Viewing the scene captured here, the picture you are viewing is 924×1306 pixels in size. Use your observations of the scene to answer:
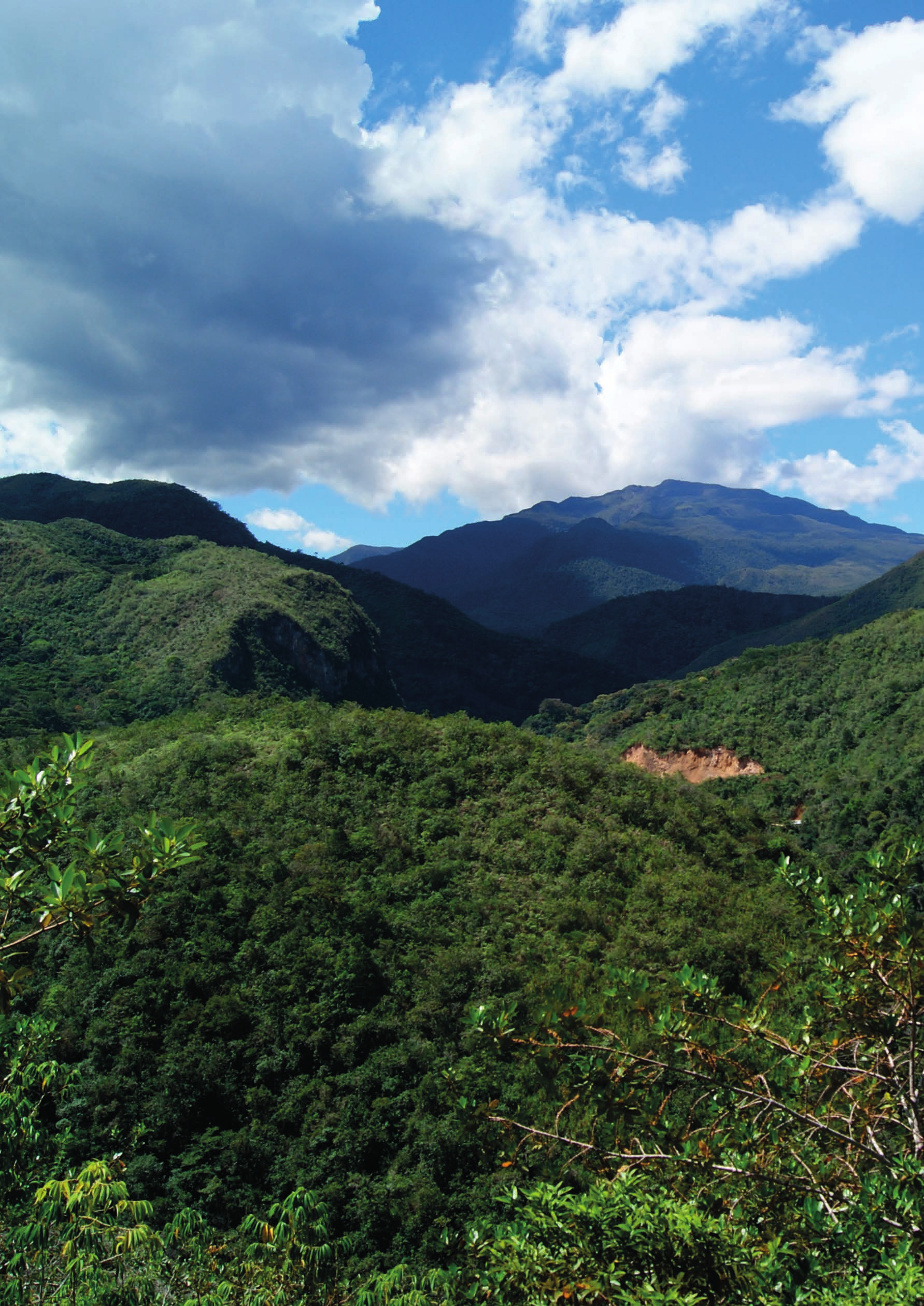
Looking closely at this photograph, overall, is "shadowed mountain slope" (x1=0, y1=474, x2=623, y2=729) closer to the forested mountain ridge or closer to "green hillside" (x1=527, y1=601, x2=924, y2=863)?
the forested mountain ridge

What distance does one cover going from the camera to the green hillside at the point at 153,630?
5419 centimetres

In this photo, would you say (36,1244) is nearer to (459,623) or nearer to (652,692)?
(652,692)

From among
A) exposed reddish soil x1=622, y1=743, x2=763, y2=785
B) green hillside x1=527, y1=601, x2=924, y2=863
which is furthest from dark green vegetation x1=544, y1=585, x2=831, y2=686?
exposed reddish soil x1=622, y1=743, x2=763, y2=785

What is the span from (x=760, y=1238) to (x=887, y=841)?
34.1m

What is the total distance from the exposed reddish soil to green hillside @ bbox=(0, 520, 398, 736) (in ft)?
98.2

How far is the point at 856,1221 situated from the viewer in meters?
4.82

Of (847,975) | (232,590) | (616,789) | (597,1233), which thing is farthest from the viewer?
(232,590)

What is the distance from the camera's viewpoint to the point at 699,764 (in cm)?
5809

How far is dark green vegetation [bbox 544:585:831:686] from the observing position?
151 metres

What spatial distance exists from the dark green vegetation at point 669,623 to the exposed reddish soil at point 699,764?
83387mm

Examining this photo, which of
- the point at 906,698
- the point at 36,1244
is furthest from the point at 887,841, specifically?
the point at 36,1244

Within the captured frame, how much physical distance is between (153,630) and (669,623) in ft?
377

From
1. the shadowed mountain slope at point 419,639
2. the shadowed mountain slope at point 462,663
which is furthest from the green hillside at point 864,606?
the shadowed mountain slope at point 419,639

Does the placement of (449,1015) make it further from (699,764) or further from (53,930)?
(699,764)
